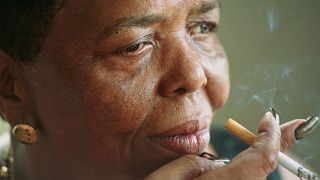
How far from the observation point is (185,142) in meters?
1.25

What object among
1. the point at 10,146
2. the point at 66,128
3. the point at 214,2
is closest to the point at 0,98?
the point at 66,128

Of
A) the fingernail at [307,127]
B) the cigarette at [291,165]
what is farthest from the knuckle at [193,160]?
the fingernail at [307,127]

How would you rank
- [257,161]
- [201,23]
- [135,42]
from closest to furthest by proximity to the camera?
[257,161] → [135,42] → [201,23]

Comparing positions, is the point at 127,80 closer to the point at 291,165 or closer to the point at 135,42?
the point at 135,42

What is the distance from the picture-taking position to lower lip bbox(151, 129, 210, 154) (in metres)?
1.23

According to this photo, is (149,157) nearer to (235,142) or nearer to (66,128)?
(66,128)

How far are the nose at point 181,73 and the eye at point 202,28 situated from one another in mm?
77

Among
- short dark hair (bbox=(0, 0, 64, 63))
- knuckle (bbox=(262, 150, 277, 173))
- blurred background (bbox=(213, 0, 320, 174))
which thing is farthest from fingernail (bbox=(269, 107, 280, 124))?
short dark hair (bbox=(0, 0, 64, 63))

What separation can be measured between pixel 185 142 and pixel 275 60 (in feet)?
1.20

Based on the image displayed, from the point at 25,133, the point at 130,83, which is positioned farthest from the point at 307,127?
the point at 25,133

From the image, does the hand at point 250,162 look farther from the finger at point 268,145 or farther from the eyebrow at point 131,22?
the eyebrow at point 131,22

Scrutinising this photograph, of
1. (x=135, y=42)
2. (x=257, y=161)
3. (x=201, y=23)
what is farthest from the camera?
(x=201, y=23)

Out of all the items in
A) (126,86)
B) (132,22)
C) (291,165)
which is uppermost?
(132,22)

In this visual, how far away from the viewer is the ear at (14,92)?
132 centimetres
